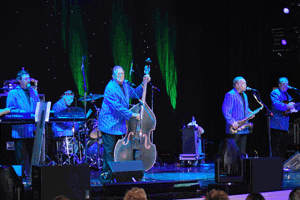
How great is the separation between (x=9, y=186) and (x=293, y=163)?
5.52 m

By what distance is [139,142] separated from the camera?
579 centimetres

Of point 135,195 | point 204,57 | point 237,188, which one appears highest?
point 204,57

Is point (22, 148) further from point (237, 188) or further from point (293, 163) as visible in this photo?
point (293, 163)

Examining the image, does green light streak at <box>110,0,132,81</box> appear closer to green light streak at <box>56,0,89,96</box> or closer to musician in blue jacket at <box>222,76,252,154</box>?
green light streak at <box>56,0,89,96</box>

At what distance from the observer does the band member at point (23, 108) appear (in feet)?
19.5

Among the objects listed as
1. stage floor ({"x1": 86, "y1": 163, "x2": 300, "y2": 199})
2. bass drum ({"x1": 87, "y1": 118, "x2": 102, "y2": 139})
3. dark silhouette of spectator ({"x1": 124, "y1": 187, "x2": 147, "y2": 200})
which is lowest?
stage floor ({"x1": 86, "y1": 163, "x2": 300, "y2": 199})

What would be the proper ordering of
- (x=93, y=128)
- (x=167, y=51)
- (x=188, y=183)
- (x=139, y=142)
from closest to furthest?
(x=188, y=183) → (x=139, y=142) → (x=93, y=128) → (x=167, y=51)

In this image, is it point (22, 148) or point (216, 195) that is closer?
point (216, 195)

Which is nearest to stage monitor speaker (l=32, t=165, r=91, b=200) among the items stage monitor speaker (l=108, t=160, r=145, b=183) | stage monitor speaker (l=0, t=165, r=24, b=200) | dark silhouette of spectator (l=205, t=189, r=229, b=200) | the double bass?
stage monitor speaker (l=0, t=165, r=24, b=200)

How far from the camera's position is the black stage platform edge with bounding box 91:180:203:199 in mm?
4828

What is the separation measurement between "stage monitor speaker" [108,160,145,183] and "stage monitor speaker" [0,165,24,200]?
122 centimetres

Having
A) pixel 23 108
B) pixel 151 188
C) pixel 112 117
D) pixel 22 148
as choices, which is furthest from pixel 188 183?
pixel 23 108

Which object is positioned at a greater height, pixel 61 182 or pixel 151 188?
pixel 61 182

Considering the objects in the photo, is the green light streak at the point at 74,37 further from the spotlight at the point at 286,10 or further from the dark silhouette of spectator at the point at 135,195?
the dark silhouette of spectator at the point at 135,195
